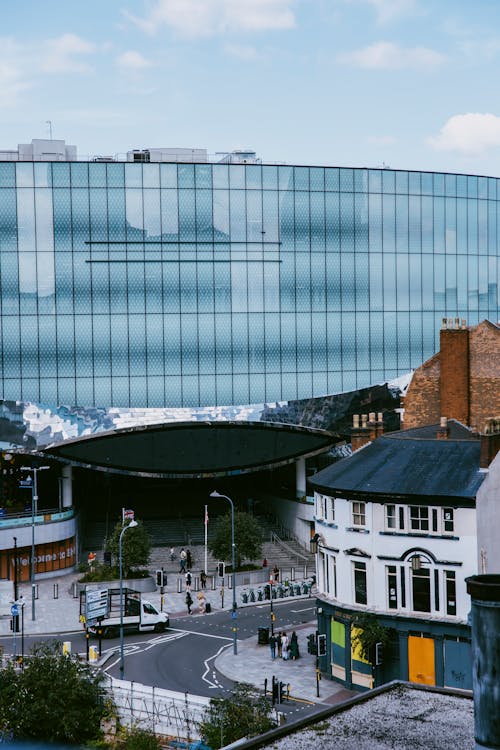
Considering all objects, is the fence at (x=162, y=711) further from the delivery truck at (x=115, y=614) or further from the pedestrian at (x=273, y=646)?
the delivery truck at (x=115, y=614)

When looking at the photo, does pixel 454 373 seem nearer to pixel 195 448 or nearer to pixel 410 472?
pixel 410 472

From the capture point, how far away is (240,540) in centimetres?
8369

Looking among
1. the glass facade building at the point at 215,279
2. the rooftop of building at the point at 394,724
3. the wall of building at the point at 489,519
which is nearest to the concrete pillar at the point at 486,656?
the rooftop of building at the point at 394,724

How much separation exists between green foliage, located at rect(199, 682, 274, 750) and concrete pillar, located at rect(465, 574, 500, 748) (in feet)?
67.0

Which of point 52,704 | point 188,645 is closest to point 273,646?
point 188,645

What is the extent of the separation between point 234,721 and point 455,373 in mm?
32458

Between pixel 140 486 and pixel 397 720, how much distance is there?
89456mm

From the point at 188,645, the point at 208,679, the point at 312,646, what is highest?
the point at 312,646

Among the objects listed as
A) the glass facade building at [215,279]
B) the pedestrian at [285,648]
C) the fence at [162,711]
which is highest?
the glass facade building at [215,279]

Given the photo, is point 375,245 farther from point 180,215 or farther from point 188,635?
point 188,635

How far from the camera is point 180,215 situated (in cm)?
9338

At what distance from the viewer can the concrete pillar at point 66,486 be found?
92463 mm

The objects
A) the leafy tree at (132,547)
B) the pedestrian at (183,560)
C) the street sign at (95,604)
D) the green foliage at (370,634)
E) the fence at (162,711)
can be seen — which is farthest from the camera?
the pedestrian at (183,560)

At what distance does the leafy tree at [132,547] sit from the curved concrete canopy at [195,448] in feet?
37.1
